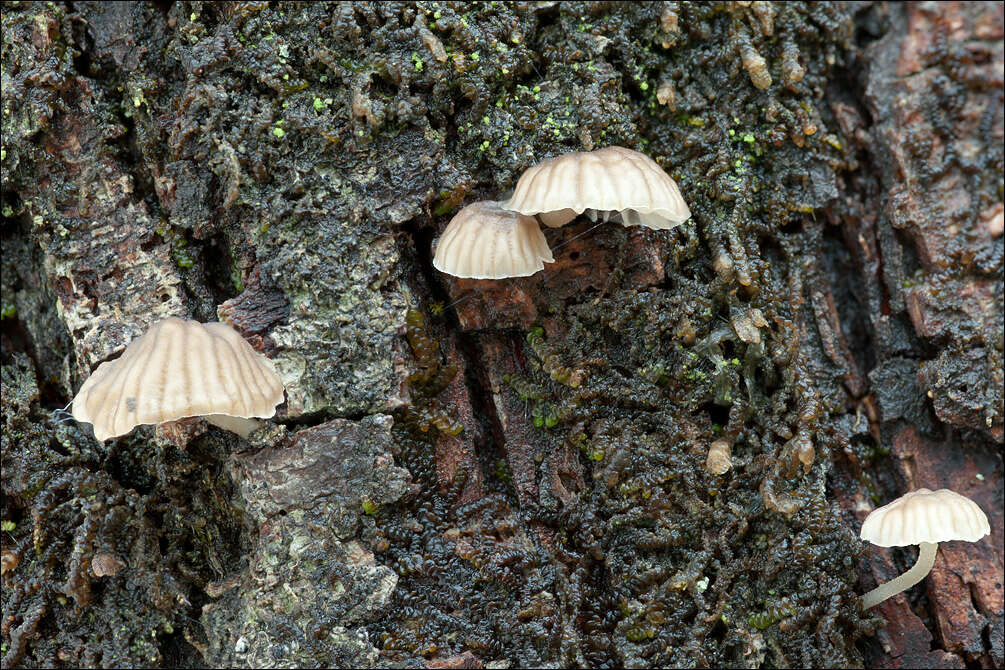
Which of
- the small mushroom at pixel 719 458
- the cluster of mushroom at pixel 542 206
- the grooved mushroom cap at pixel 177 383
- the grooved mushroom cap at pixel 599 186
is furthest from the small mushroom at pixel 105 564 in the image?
the small mushroom at pixel 719 458

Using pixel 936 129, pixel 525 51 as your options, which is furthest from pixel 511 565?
pixel 936 129

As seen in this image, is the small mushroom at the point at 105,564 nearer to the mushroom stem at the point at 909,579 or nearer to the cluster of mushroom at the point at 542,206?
the cluster of mushroom at the point at 542,206

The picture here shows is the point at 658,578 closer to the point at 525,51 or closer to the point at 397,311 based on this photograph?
the point at 397,311

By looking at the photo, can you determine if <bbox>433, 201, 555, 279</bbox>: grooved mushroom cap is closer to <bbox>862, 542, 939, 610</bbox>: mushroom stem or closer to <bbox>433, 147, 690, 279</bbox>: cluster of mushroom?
<bbox>433, 147, 690, 279</bbox>: cluster of mushroom

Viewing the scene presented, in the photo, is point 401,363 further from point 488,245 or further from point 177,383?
point 177,383

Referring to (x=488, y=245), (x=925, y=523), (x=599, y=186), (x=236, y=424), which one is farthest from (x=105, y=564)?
(x=925, y=523)

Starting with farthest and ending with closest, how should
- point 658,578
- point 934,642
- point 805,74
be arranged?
point 805,74, point 934,642, point 658,578

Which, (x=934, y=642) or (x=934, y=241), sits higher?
(x=934, y=241)

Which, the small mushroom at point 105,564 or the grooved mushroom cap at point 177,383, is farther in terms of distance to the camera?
the small mushroom at point 105,564
